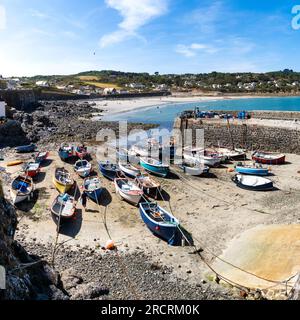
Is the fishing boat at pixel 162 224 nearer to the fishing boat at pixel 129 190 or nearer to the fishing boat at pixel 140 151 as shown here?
the fishing boat at pixel 129 190

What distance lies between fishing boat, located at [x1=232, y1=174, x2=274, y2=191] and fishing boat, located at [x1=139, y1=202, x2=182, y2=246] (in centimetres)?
744

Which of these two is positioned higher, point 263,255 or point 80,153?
point 80,153

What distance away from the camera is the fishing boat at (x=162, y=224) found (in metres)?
14.6

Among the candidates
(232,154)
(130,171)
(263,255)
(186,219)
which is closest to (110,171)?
(130,171)

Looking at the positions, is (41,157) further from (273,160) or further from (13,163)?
(273,160)

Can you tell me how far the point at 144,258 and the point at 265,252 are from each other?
15.9 ft

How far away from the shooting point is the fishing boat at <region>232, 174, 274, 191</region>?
20953mm

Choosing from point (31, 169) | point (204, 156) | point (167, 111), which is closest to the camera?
point (31, 169)

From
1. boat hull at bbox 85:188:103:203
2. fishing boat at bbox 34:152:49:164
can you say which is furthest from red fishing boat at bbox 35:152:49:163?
boat hull at bbox 85:188:103:203

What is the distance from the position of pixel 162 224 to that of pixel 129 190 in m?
5.13

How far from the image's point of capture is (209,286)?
11477mm

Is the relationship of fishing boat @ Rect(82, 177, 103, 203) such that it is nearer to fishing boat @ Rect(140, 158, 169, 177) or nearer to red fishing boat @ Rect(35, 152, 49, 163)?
fishing boat @ Rect(140, 158, 169, 177)

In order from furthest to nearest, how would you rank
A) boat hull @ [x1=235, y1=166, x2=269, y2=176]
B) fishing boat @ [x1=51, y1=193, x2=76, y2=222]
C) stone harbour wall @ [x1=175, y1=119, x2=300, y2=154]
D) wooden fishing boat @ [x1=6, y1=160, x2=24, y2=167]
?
stone harbour wall @ [x1=175, y1=119, x2=300, y2=154], wooden fishing boat @ [x1=6, y1=160, x2=24, y2=167], boat hull @ [x1=235, y1=166, x2=269, y2=176], fishing boat @ [x1=51, y1=193, x2=76, y2=222]

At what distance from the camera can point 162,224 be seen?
14711 mm
